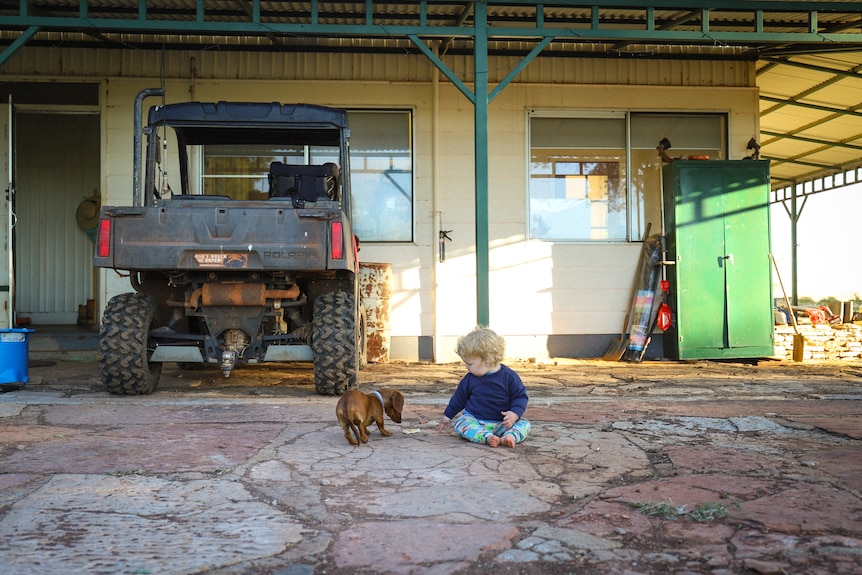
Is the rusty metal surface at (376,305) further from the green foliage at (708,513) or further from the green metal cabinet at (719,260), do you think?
the green foliage at (708,513)

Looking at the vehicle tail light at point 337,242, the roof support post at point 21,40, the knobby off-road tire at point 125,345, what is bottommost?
the knobby off-road tire at point 125,345

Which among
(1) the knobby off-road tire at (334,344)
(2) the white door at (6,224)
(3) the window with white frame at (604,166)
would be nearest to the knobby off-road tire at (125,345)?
(1) the knobby off-road tire at (334,344)

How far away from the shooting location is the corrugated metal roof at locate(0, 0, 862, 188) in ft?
24.9

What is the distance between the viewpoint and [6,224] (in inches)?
387

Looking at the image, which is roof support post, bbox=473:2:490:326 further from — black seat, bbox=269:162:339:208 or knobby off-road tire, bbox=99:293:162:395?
knobby off-road tire, bbox=99:293:162:395

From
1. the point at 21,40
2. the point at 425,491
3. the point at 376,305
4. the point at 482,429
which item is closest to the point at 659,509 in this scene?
the point at 425,491

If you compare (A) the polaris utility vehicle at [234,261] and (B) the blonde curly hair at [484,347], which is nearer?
(B) the blonde curly hair at [484,347]

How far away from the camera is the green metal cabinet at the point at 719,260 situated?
9817mm

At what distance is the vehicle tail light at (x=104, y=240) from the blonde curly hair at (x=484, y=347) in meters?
3.04

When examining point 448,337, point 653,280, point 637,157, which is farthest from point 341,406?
point 637,157

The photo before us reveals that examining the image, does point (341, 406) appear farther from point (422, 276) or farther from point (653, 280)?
point (653, 280)

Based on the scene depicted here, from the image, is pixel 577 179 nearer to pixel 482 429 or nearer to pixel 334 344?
pixel 334 344

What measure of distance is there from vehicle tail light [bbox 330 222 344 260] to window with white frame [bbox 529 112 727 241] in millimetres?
4616

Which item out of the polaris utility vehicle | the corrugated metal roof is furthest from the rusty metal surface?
the corrugated metal roof
